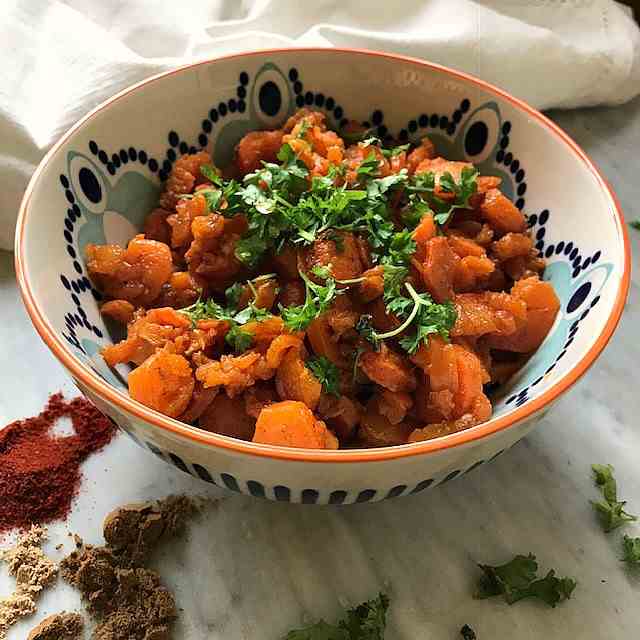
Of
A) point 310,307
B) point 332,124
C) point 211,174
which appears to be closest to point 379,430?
point 310,307

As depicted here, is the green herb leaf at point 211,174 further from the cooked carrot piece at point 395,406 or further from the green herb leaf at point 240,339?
the cooked carrot piece at point 395,406

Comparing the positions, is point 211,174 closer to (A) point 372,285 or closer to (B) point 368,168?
(B) point 368,168

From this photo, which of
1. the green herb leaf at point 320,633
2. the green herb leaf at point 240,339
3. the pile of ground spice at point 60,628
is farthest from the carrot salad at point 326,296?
the pile of ground spice at point 60,628

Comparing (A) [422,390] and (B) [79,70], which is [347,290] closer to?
(A) [422,390]

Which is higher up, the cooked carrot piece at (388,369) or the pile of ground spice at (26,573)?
the cooked carrot piece at (388,369)

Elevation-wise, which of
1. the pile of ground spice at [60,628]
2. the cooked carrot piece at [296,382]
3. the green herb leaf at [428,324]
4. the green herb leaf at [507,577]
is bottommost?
the pile of ground spice at [60,628]

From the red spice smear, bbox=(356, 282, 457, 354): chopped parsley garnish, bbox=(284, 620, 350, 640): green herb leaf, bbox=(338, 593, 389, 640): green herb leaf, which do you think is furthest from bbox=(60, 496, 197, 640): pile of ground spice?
bbox=(356, 282, 457, 354): chopped parsley garnish

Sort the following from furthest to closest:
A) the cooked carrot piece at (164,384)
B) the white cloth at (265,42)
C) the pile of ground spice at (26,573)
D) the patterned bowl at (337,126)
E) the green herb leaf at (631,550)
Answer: the white cloth at (265,42) < the green herb leaf at (631,550) < the pile of ground spice at (26,573) < the cooked carrot piece at (164,384) < the patterned bowl at (337,126)
